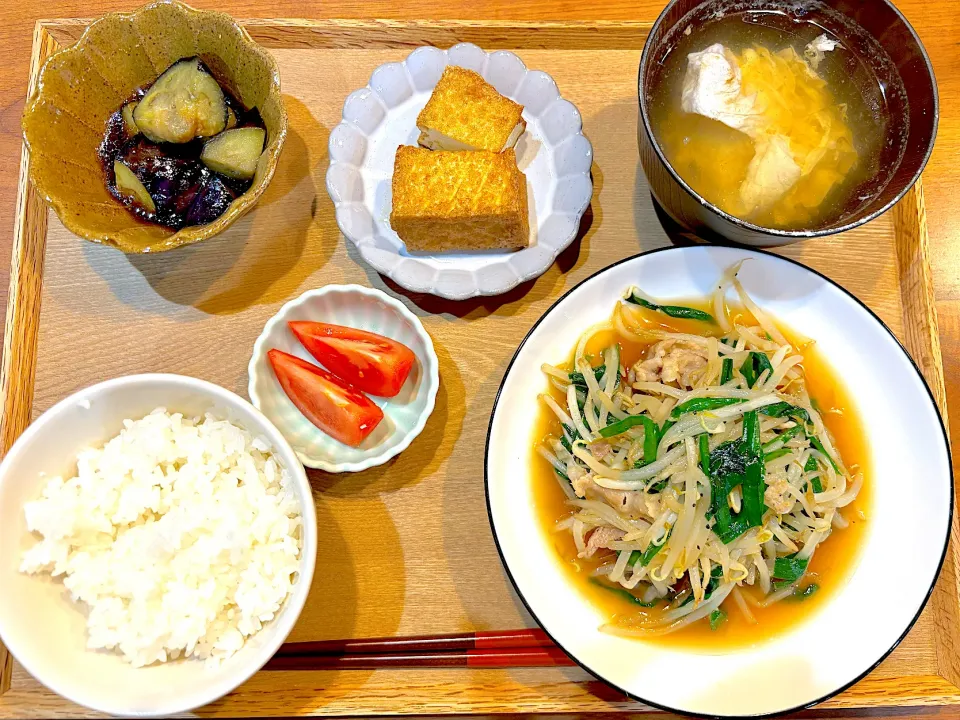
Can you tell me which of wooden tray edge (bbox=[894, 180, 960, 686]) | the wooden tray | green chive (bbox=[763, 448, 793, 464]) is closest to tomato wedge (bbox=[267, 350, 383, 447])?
the wooden tray

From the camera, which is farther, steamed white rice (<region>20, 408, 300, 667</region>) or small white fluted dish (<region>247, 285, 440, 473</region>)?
small white fluted dish (<region>247, 285, 440, 473</region>)

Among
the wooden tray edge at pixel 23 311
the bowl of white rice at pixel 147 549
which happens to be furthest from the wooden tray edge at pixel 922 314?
the wooden tray edge at pixel 23 311

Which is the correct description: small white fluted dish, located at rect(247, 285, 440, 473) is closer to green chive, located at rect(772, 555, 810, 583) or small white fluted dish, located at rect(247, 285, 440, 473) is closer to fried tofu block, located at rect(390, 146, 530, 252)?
fried tofu block, located at rect(390, 146, 530, 252)

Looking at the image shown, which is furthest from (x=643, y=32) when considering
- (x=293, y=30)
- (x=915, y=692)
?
(x=915, y=692)

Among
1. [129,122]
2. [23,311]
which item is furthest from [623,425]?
[23,311]

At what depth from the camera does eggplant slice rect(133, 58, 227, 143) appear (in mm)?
2096

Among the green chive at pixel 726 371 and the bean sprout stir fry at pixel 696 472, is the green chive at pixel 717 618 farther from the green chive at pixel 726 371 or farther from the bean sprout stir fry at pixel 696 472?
the green chive at pixel 726 371

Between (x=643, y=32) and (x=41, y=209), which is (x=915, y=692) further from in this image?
(x=41, y=209)

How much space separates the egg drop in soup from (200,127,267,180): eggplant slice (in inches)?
47.0

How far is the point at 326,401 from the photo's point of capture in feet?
6.67

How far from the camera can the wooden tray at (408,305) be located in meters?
2.01

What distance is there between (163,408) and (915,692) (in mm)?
2325

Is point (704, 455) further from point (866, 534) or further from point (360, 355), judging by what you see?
point (360, 355)

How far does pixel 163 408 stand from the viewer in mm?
1901
